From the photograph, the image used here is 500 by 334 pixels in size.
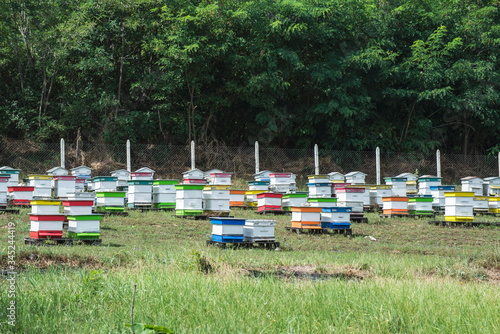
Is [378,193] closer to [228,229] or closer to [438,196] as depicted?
[438,196]

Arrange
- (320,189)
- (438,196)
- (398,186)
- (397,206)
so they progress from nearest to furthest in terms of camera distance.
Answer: (397,206), (320,189), (398,186), (438,196)

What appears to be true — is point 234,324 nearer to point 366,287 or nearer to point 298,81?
point 366,287

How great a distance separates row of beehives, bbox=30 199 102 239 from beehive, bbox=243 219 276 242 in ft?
10.3

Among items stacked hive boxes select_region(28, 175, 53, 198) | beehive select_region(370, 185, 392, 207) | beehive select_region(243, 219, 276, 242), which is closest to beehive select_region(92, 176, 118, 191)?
stacked hive boxes select_region(28, 175, 53, 198)

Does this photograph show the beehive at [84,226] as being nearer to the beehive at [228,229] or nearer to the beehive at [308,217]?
the beehive at [228,229]

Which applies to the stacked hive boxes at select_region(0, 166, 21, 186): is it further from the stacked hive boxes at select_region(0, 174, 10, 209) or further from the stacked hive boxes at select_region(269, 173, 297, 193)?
the stacked hive boxes at select_region(269, 173, 297, 193)

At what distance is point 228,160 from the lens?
25.9 metres

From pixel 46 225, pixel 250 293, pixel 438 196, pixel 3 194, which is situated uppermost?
pixel 3 194

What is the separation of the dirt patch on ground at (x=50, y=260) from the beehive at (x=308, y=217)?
6262 millimetres

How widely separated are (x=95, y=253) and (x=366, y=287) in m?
4.84

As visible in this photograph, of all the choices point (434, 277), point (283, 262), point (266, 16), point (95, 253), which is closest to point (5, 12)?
point (266, 16)

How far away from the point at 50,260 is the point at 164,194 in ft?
28.0

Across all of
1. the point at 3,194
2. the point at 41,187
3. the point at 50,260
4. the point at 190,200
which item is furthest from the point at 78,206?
the point at 41,187

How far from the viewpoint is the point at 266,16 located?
28625mm
